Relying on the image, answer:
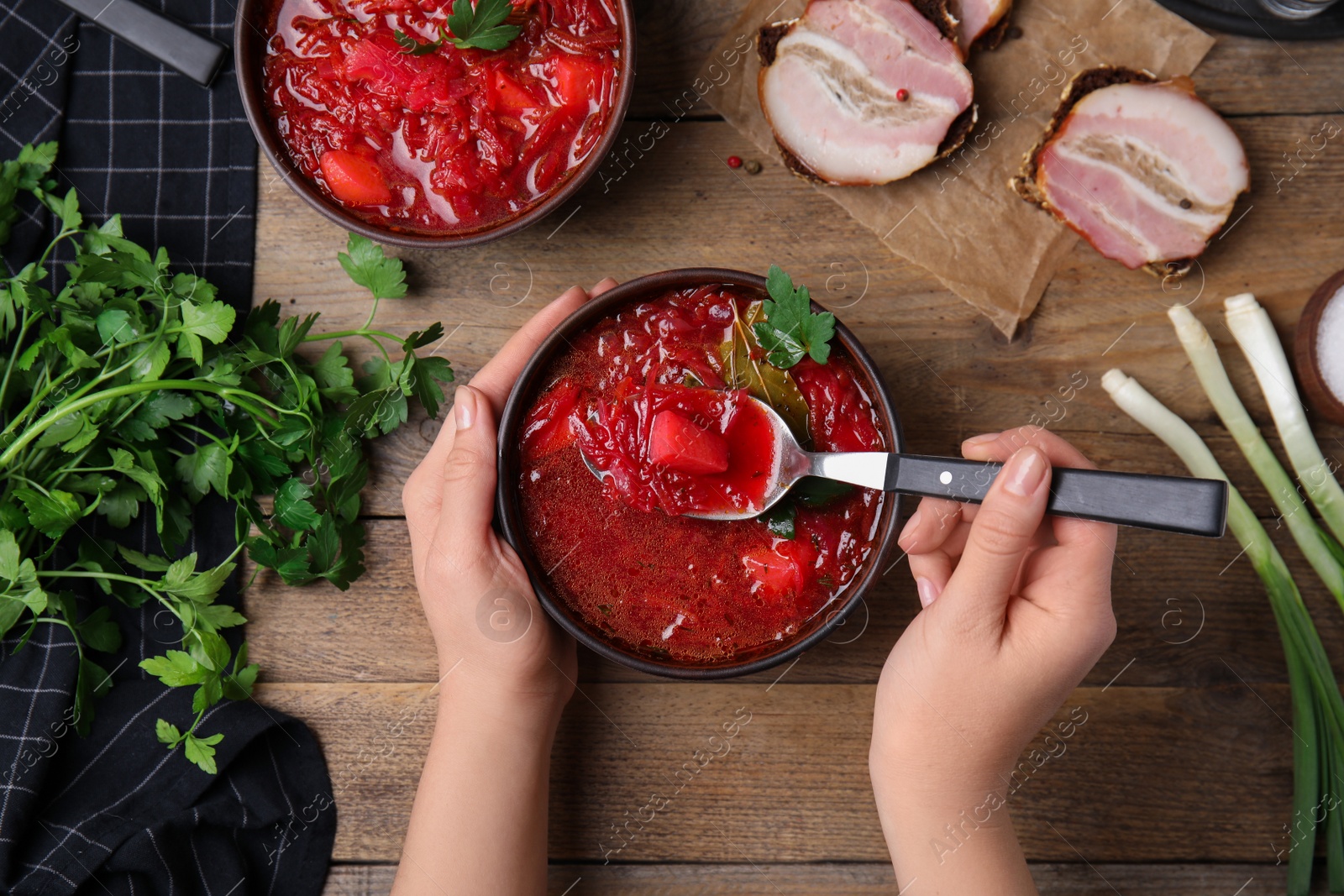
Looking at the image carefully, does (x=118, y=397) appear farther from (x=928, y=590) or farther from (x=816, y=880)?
(x=816, y=880)

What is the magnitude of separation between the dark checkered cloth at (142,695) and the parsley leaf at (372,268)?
354 millimetres

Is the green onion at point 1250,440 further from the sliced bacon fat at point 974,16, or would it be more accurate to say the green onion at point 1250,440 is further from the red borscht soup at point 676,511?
the red borscht soup at point 676,511

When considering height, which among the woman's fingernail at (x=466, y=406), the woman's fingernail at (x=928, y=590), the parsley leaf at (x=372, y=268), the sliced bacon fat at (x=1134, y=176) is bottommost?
the woman's fingernail at (x=928, y=590)

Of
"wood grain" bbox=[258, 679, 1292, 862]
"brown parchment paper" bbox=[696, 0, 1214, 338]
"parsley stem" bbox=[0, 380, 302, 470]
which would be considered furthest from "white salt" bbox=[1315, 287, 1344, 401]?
"parsley stem" bbox=[0, 380, 302, 470]

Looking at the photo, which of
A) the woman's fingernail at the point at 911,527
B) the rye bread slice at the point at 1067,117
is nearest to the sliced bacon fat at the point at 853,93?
the rye bread slice at the point at 1067,117

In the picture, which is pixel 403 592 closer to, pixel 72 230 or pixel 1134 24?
pixel 72 230

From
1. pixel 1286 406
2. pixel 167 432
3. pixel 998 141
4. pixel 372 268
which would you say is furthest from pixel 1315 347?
pixel 167 432

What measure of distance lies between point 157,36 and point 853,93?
1.69 meters

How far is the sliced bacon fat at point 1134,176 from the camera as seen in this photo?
6.99ft

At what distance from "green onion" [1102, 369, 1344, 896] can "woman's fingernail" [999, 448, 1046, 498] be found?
0.84 meters

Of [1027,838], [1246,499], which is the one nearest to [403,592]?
[1027,838]

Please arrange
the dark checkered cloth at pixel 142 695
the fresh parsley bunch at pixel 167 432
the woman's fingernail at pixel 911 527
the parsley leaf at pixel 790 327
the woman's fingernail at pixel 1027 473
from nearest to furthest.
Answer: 1. the woman's fingernail at pixel 1027 473
2. the parsley leaf at pixel 790 327
3. the woman's fingernail at pixel 911 527
4. the fresh parsley bunch at pixel 167 432
5. the dark checkered cloth at pixel 142 695

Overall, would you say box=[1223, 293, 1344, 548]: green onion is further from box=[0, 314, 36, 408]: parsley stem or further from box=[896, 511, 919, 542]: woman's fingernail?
box=[0, 314, 36, 408]: parsley stem

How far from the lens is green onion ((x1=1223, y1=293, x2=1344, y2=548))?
2131 millimetres
